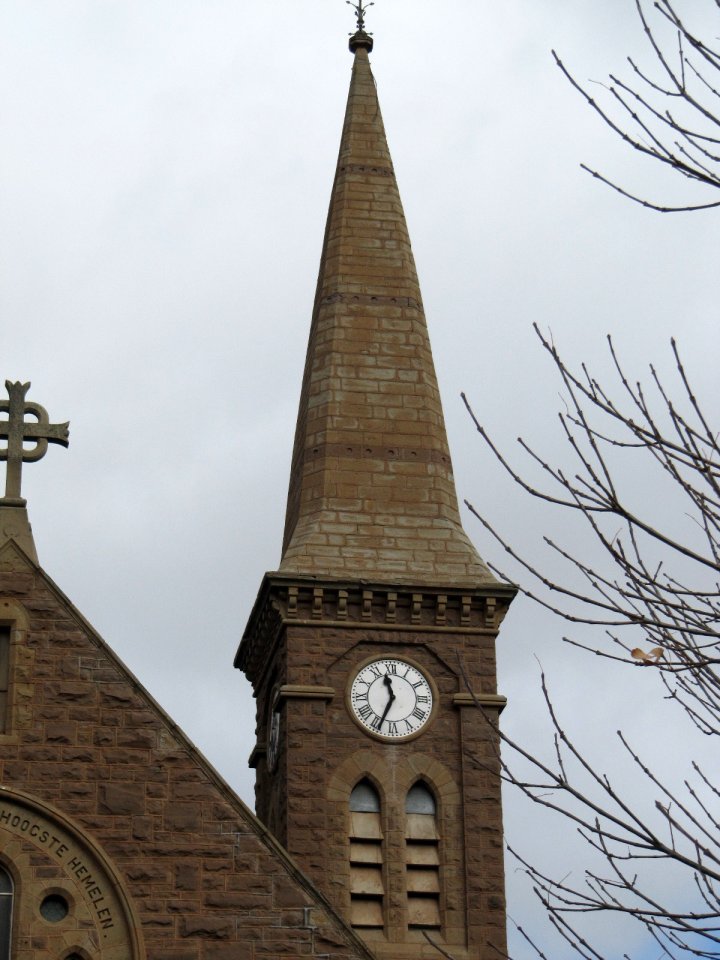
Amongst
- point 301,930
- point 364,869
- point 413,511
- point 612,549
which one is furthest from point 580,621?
point 413,511

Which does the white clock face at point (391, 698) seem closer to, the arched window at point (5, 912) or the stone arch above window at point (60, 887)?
the stone arch above window at point (60, 887)

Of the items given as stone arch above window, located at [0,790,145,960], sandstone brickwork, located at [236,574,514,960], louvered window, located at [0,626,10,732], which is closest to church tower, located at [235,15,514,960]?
sandstone brickwork, located at [236,574,514,960]

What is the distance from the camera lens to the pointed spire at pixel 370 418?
2950cm

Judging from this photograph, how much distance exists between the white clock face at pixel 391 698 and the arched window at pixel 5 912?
9.86m

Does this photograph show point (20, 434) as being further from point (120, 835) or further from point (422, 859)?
point (422, 859)

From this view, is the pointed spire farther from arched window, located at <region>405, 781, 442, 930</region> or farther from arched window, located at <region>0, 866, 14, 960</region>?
arched window, located at <region>0, 866, 14, 960</region>

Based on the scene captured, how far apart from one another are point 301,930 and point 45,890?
2163mm

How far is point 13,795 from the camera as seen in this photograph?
19.0m

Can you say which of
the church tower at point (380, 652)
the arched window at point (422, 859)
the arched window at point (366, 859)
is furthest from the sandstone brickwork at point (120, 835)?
the arched window at point (422, 859)

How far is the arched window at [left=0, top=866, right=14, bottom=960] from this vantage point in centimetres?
1864

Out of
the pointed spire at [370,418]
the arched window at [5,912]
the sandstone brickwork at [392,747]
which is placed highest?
the pointed spire at [370,418]

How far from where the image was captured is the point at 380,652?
2886cm

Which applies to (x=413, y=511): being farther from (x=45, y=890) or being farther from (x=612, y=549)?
(x=612, y=549)

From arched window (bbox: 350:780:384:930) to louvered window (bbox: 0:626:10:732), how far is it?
28.2 feet
